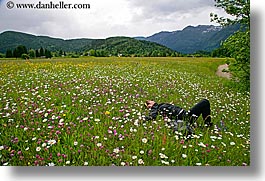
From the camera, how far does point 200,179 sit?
2746mm

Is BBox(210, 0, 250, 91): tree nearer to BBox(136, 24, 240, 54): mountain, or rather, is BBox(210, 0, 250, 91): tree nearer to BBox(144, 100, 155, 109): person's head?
BBox(136, 24, 240, 54): mountain

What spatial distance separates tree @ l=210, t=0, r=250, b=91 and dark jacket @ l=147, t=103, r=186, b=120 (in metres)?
0.73

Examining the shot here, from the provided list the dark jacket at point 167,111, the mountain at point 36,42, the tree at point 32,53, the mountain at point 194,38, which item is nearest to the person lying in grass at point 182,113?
the dark jacket at point 167,111

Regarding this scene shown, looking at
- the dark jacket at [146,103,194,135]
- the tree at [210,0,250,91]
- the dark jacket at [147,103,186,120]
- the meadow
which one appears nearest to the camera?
the meadow

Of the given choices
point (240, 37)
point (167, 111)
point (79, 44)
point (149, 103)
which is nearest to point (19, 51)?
point (79, 44)

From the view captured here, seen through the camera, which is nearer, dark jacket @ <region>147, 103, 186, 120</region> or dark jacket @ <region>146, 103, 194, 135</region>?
dark jacket @ <region>146, 103, 194, 135</region>

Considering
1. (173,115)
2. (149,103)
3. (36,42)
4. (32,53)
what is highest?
(36,42)

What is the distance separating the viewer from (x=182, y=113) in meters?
2.95

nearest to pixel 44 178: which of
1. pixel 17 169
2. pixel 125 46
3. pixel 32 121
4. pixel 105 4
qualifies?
pixel 17 169

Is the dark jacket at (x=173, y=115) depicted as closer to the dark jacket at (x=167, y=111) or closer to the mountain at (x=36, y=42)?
the dark jacket at (x=167, y=111)

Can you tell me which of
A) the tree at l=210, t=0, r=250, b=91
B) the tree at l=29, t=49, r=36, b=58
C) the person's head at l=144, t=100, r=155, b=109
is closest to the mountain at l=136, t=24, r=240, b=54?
the tree at l=210, t=0, r=250, b=91

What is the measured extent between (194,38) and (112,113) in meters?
1.12

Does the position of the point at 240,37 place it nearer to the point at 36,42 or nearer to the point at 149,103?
the point at 149,103

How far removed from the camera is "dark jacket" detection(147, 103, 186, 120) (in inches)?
116
